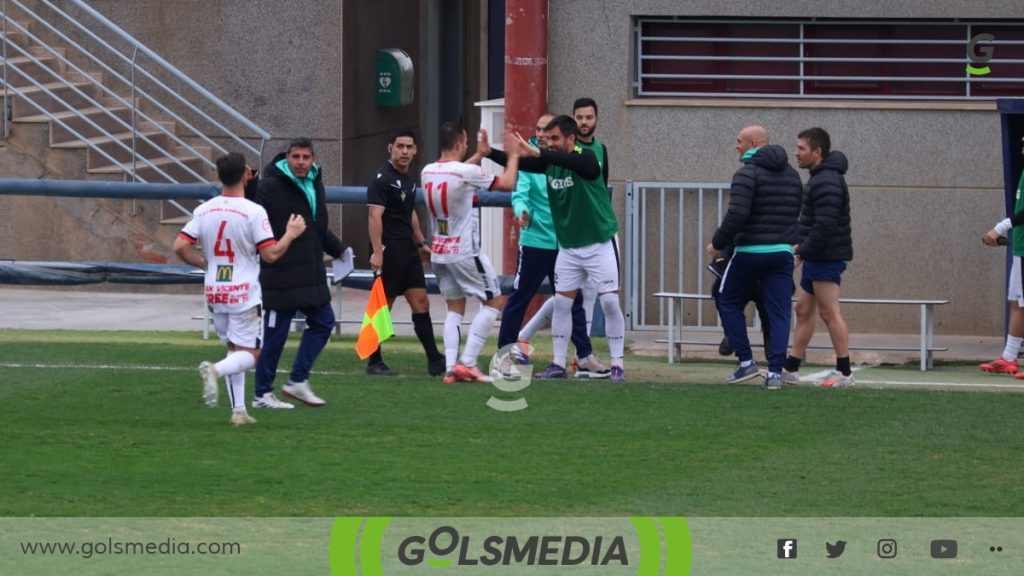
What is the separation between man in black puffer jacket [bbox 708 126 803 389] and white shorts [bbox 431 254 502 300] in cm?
146

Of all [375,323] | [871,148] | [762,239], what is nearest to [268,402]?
[375,323]

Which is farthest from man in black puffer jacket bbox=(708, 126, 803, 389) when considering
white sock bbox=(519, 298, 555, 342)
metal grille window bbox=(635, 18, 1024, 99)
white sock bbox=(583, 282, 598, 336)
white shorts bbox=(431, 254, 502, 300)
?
metal grille window bbox=(635, 18, 1024, 99)

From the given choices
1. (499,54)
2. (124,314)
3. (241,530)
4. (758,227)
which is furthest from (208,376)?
(499,54)

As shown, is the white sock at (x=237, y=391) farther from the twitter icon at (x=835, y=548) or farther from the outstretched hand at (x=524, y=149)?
the twitter icon at (x=835, y=548)

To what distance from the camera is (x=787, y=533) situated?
24.2 ft

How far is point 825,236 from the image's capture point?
38.5ft

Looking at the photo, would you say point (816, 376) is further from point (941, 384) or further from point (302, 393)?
point (302, 393)

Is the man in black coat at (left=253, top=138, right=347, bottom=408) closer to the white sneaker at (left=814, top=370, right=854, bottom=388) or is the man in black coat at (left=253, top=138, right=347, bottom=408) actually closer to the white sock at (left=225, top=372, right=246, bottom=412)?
the white sock at (left=225, top=372, right=246, bottom=412)

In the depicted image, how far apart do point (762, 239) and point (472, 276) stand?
1862mm

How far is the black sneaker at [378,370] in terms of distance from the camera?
39.8 feet

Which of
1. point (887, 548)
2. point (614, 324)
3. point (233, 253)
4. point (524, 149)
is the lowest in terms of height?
point (887, 548)

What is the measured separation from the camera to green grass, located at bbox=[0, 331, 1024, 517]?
795cm

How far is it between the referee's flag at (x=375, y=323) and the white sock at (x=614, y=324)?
1.44 m

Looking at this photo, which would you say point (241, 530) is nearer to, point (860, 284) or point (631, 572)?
point (631, 572)
